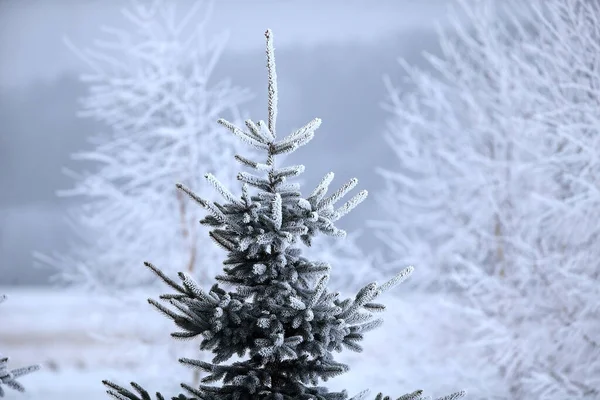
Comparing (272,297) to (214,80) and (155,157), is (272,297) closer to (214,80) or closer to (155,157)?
(155,157)

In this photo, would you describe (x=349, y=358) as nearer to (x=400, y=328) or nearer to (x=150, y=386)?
(x=400, y=328)

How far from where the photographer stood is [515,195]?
260 inches

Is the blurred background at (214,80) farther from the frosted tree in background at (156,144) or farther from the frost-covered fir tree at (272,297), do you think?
the frost-covered fir tree at (272,297)

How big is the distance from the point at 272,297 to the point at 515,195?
4.70 meters

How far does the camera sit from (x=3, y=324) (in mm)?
11797

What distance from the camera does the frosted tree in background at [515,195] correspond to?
542 cm

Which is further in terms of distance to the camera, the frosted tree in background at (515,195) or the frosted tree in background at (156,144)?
the frosted tree in background at (156,144)

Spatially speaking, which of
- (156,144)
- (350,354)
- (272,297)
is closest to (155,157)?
(156,144)

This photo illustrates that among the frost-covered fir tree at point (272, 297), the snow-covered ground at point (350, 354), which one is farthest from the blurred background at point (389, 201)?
the frost-covered fir tree at point (272, 297)

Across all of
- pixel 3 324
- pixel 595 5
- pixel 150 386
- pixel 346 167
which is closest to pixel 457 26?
pixel 595 5

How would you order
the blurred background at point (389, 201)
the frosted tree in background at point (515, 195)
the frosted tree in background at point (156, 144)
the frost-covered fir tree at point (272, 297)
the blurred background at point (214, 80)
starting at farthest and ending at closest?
the blurred background at point (214, 80), the frosted tree in background at point (156, 144), the blurred background at point (389, 201), the frosted tree in background at point (515, 195), the frost-covered fir tree at point (272, 297)

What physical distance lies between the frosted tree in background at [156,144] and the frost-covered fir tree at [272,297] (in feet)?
14.2

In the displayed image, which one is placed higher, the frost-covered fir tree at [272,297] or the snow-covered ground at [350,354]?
the snow-covered ground at [350,354]

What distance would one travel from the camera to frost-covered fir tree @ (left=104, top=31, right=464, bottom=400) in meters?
2.25
